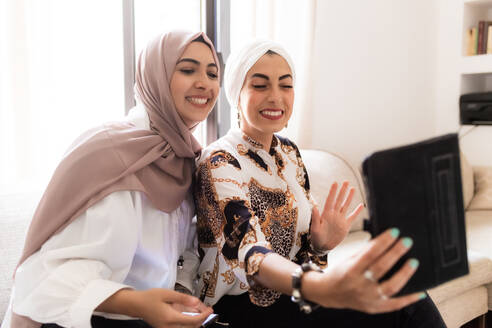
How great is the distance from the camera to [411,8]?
10.5 ft

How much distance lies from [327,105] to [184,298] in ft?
6.94

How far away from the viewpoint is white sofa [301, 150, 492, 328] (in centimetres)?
179

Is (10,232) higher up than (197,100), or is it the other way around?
(197,100)

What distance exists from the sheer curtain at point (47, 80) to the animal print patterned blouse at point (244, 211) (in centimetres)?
74

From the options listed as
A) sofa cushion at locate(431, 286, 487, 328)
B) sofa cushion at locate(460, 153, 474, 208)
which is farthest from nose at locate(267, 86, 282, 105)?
sofa cushion at locate(460, 153, 474, 208)

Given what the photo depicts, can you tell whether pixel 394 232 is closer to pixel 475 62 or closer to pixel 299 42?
pixel 299 42

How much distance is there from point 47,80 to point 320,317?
1.28 meters

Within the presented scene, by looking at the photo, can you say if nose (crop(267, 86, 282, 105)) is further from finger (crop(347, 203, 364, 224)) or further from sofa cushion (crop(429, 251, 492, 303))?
sofa cushion (crop(429, 251, 492, 303))

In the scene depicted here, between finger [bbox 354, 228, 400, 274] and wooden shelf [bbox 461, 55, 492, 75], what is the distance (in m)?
2.97

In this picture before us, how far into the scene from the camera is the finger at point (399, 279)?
568 millimetres

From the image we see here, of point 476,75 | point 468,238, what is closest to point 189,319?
point 468,238

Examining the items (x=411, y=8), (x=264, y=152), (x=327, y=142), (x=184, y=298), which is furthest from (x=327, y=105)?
(x=184, y=298)

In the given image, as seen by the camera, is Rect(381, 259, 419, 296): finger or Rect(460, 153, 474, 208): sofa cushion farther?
Rect(460, 153, 474, 208): sofa cushion

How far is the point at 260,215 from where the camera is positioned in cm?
107
